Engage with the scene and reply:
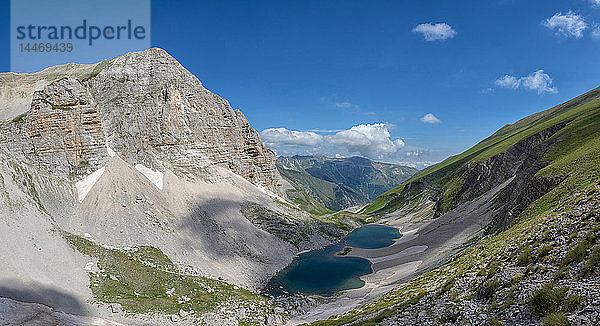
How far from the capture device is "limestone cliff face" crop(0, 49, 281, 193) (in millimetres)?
60969

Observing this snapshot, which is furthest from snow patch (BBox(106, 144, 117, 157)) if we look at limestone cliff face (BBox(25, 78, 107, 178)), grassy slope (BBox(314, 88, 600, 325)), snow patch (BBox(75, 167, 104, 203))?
grassy slope (BBox(314, 88, 600, 325))

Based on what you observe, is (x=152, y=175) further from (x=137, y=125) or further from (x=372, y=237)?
(x=372, y=237)

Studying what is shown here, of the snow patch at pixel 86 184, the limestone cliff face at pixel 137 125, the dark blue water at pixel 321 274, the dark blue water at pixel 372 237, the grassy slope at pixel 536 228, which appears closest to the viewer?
the grassy slope at pixel 536 228

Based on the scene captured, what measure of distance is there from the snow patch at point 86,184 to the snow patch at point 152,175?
10.9 meters

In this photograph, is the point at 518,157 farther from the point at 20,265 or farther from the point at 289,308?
the point at 20,265

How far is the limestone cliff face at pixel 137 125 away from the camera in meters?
61.0


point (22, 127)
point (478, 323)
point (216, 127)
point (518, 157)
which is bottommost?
point (478, 323)

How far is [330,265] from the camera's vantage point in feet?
263

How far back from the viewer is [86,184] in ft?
200

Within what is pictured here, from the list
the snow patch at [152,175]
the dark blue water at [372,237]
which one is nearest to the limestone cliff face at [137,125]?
the snow patch at [152,175]

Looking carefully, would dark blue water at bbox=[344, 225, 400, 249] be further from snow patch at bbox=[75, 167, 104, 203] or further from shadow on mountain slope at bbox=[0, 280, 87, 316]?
shadow on mountain slope at bbox=[0, 280, 87, 316]

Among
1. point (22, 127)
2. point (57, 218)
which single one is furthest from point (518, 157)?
point (22, 127)

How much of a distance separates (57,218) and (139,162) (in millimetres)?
28213

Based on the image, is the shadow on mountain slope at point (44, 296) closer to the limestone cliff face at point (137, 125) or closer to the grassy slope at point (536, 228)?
the grassy slope at point (536, 228)
